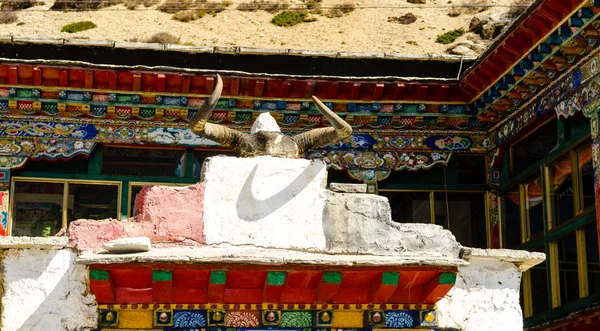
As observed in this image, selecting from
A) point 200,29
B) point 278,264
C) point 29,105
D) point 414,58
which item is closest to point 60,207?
point 29,105

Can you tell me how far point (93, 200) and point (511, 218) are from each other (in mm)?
5552

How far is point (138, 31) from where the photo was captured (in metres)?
51.7

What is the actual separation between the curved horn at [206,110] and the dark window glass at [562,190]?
5.59 m

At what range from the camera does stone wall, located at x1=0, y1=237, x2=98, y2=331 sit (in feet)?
31.7

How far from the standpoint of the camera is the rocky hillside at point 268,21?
49.4 meters

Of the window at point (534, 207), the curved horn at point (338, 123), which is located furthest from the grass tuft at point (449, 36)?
the curved horn at point (338, 123)

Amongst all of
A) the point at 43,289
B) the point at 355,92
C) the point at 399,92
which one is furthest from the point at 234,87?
the point at 43,289

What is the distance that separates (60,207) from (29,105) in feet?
4.60

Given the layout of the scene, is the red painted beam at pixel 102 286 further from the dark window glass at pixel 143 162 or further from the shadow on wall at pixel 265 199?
the dark window glass at pixel 143 162

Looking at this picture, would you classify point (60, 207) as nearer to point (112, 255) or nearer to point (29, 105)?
point (29, 105)

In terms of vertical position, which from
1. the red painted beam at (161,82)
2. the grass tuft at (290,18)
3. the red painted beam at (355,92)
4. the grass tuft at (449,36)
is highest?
the grass tuft at (290,18)

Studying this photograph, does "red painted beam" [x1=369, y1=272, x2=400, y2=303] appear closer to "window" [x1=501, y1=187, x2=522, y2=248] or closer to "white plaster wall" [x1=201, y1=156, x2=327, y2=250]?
"white plaster wall" [x1=201, y1=156, x2=327, y2=250]

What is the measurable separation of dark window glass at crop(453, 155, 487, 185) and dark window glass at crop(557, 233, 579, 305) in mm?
2388

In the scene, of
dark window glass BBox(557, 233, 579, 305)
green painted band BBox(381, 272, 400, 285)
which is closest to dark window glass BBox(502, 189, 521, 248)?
dark window glass BBox(557, 233, 579, 305)
